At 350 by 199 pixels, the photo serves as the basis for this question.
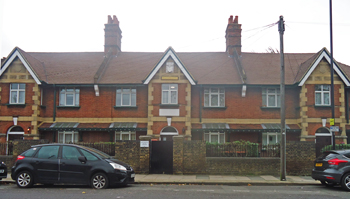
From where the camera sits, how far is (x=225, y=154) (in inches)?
660

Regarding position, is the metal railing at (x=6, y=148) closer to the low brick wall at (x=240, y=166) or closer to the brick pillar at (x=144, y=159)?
the brick pillar at (x=144, y=159)

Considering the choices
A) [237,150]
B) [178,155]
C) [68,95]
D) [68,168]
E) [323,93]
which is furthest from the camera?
[68,95]

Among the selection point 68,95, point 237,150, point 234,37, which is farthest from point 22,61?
point 234,37

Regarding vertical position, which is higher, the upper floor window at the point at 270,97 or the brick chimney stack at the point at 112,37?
the brick chimney stack at the point at 112,37

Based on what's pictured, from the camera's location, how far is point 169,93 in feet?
72.0

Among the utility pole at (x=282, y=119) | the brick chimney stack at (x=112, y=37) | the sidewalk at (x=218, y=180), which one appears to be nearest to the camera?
the sidewalk at (x=218, y=180)

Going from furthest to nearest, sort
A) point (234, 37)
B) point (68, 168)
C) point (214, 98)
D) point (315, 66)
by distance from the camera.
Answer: point (234, 37) → point (214, 98) → point (315, 66) → point (68, 168)

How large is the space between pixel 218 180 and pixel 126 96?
10711 mm

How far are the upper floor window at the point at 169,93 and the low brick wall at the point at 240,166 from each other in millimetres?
6551

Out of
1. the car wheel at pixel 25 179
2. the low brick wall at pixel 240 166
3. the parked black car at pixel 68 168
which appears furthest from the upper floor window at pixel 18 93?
the low brick wall at pixel 240 166

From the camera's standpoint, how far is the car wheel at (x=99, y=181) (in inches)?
462

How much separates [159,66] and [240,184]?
34.0ft

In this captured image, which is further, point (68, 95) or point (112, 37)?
point (112, 37)

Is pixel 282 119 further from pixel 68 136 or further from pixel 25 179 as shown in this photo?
pixel 68 136
